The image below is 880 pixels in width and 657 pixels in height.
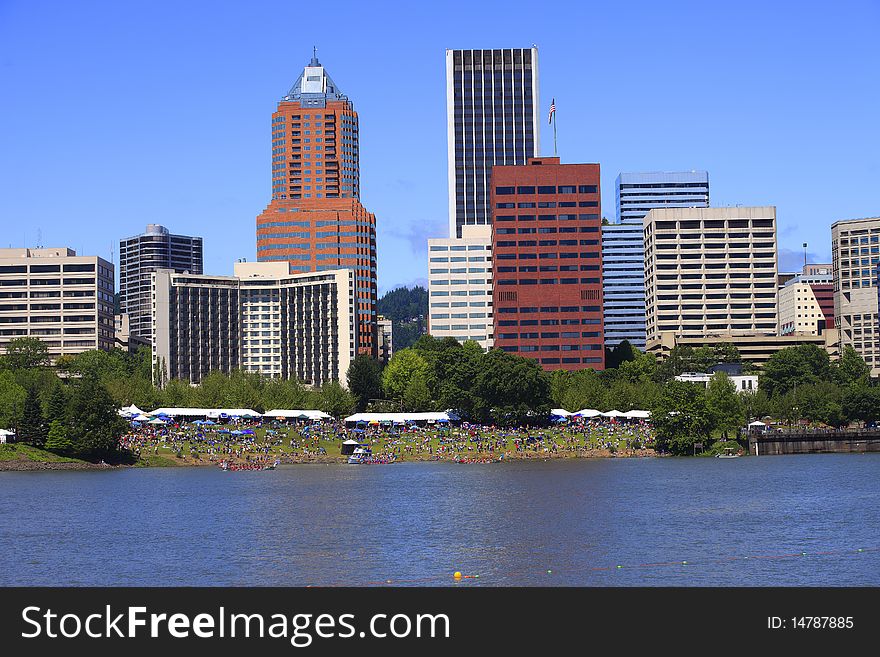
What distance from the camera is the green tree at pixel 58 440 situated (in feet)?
573

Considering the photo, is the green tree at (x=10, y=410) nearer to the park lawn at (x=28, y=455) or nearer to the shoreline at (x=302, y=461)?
the park lawn at (x=28, y=455)

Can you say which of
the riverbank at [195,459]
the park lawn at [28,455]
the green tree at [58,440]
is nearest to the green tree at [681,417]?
the riverbank at [195,459]

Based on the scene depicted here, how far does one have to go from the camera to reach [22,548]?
302 feet

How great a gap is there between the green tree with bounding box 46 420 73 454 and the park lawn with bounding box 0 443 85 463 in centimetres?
90

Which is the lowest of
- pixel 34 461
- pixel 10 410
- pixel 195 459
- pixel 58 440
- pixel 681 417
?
pixel 195 459

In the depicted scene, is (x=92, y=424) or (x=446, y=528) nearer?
(x=446, y=528)

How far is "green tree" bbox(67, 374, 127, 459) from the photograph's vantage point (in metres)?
174

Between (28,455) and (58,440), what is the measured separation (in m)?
4.65

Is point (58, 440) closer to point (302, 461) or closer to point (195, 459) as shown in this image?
point (195, 459)

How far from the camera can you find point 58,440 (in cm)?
17475

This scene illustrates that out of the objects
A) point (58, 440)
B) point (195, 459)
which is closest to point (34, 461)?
point (58, 440)

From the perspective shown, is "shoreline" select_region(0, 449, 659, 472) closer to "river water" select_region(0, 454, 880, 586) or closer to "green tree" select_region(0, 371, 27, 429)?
"green tree" select_region(0, 371, 27, 429)
